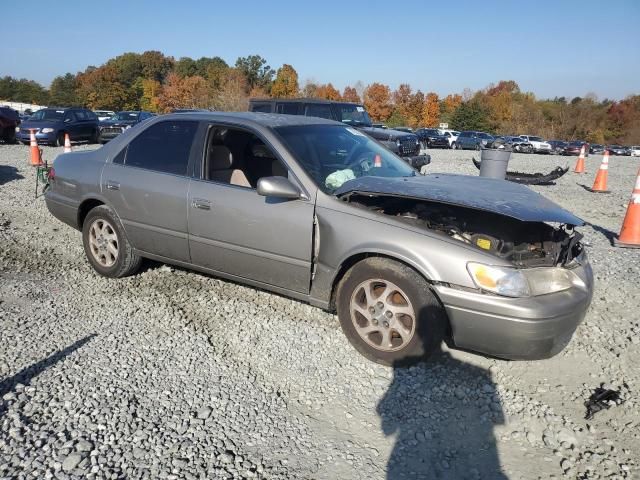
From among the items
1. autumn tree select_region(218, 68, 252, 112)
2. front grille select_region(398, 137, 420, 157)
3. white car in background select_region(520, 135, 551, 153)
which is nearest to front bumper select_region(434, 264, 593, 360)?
front grille select_region(398, 137, 420, 157)

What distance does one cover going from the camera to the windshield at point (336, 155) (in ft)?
12.6

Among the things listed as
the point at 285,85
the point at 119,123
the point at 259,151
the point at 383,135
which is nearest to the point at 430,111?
the point at 285,85

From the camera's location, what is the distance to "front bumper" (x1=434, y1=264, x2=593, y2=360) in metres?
2.94

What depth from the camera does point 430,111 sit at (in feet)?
228

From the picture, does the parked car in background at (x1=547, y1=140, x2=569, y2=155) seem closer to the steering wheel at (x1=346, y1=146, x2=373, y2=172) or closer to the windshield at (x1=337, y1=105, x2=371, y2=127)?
the windshield at (x1=337, y1=105, x2=371, y2=127)

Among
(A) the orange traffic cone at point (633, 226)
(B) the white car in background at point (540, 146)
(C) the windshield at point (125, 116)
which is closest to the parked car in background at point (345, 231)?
(A) the orange traffic cone at point (633, 226)

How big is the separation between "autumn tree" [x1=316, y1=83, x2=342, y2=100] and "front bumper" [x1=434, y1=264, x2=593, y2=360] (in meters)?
72.0

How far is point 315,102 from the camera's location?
40.2 ft

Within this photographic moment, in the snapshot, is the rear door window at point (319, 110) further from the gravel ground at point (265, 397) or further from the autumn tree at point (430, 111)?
the autumn tree at point (430, 111)

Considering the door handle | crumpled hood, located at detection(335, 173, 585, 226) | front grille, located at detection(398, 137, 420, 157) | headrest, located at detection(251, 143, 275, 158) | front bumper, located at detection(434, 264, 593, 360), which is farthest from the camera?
front grille, located at detection(398, 137, 420, 157)

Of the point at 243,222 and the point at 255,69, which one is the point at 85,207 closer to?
the point at 243,222

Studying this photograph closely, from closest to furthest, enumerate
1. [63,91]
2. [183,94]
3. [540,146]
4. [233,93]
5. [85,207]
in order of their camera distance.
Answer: [85,207], [540,146], [233,93], [183,94], [63,91]

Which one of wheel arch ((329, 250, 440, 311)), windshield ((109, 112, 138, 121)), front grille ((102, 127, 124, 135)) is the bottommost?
front grille ((102, 127, 124, 135))

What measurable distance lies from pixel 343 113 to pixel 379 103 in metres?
59.2
